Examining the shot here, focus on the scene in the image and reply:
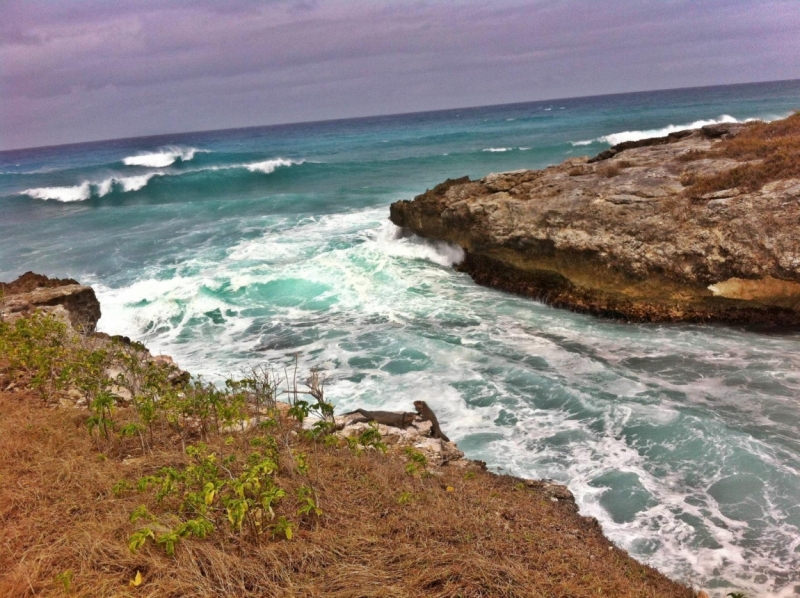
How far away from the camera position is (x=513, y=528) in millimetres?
4652

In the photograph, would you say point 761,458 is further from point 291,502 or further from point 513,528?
point 291,502

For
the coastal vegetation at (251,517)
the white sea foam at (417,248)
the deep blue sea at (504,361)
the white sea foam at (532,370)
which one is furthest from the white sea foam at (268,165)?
the coastal vegetation at (251,517)

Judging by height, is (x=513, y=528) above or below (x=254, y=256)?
below

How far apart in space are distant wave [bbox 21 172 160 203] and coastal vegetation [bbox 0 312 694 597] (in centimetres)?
4048

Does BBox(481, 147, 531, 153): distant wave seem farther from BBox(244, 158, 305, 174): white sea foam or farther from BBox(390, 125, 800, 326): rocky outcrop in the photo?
BBox(390, 125, 800, 326): rocky outcrop

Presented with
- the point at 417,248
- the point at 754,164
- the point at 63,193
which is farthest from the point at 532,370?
the point at 63,193

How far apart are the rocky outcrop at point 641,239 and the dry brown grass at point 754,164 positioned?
259 mm

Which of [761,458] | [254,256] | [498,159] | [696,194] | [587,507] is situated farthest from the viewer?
[498,159]

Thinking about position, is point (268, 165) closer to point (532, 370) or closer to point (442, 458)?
point (532, 370)

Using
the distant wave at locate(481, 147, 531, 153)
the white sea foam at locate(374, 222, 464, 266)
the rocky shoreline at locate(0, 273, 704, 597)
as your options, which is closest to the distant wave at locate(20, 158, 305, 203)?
the distant wave at locate(481, 147, 531, 153)

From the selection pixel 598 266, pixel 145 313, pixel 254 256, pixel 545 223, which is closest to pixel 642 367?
pixel 598 266

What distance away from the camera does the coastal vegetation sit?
11.4ft

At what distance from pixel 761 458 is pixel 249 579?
7034 millimetres

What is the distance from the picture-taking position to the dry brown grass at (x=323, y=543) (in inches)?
135
